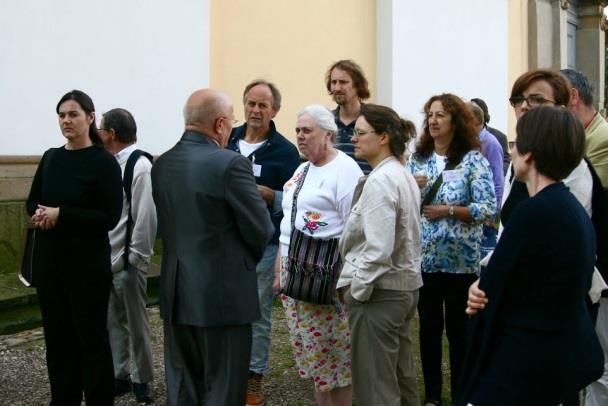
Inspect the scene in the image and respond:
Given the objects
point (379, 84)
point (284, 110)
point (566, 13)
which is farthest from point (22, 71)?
point (566, 13)

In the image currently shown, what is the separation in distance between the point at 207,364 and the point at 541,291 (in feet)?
5.10

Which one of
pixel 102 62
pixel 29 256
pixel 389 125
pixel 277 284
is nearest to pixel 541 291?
pixel 389 125

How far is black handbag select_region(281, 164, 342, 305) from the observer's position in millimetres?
4027

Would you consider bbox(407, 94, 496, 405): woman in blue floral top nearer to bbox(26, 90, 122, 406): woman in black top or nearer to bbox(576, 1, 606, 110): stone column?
bbox(26, 90, 122, 406): woman in black top

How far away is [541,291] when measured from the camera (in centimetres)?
250

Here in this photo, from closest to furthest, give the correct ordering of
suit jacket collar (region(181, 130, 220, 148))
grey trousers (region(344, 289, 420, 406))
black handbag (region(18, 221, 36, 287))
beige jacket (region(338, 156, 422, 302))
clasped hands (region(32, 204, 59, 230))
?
suit jacket collar (region(181, 130, 220, 148))
beige jacket (region(338, 156, 422, 302))
grey trousers (region(344, 289, 420, 406))
clasped hands (region(32, 204, 59, 230))
black handbag (region(18, 221, 36, 287))

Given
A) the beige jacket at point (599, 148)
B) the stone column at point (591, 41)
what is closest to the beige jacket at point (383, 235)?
the beige jacket at point (599, 148)

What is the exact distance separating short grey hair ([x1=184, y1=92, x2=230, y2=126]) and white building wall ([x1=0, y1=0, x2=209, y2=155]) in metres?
3.46

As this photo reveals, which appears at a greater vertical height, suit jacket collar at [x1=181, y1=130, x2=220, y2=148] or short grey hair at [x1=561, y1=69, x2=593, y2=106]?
short grey hair at [x1=561, y1=69, x2=593, y2=106]

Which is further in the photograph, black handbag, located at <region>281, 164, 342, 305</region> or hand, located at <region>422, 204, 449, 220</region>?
hand, located at <region>422, 204, 449, 220</region>

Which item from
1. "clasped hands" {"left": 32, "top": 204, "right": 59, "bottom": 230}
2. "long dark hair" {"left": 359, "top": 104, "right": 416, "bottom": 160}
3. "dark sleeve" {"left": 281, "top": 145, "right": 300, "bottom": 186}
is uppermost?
"long dark hair" {"left": 359, "top": 104, "right": 416, "bottom": 160}

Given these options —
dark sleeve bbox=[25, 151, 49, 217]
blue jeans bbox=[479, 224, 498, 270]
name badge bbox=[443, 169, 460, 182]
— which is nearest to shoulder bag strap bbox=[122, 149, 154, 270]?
dark sleeve bbox=[25, 151, 49, 217]

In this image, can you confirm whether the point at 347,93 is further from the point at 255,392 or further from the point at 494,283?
the point at 494,283

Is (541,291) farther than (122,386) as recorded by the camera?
No
